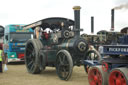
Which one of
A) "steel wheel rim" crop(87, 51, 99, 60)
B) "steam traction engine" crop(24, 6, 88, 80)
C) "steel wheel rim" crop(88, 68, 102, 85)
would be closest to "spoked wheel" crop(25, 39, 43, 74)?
"steam traction engine" crop(24, 6, 88, 80)

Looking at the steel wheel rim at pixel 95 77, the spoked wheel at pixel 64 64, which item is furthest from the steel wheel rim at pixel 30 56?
the steel wheel rim at pixel 95 77

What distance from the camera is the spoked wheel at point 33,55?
26.4 ft

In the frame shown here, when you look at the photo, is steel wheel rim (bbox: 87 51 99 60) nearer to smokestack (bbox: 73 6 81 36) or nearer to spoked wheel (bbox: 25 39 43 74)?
smokestack (bbox: 73 6 81 36)

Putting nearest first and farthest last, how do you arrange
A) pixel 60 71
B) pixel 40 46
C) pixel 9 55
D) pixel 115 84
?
pixel 115 84, pixel 60 71, pixel 40 46, pixel 9 55

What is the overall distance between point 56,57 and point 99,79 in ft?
7.42

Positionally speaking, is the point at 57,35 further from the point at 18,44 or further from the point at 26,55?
the point at 18,44

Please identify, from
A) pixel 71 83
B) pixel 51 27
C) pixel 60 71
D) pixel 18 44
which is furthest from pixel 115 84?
pixel 18 44

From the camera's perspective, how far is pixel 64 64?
674 cm

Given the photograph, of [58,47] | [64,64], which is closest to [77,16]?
[58,47]

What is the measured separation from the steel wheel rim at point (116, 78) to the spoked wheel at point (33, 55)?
3831mm

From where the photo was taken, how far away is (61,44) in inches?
301

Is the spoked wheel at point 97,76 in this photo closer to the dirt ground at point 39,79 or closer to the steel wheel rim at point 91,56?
the dirt ground at point 39,79

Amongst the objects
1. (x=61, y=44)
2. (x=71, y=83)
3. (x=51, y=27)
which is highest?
(x=51, y=27)

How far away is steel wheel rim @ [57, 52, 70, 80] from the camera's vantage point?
6.69 m
